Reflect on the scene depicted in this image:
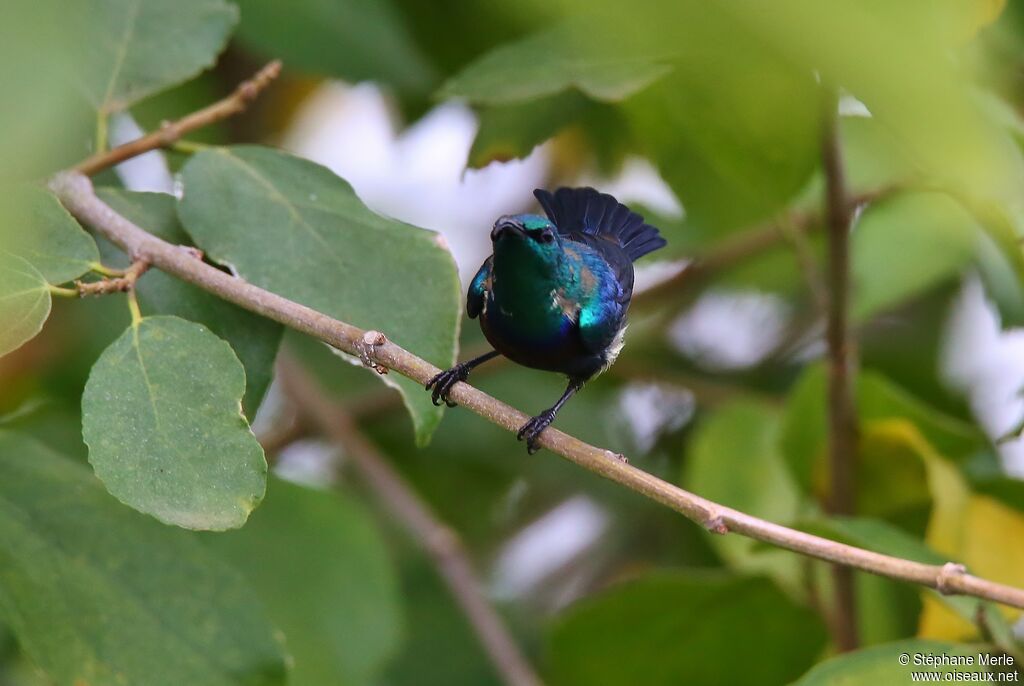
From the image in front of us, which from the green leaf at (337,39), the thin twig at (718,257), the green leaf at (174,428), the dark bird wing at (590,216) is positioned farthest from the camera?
the thin twig at (718,257)

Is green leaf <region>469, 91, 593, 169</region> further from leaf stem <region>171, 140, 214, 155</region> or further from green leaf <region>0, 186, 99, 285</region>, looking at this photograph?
green leaf <region>0, 186, 99, 285</region>

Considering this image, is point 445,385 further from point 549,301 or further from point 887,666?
point 887,666

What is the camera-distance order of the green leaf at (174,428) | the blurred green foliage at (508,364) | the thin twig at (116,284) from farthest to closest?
1. the thin twig at (116,284)
2. the green leaf at (174,428)
3. the blurred green foliage at (508,364)

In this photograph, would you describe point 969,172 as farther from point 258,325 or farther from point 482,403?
point 258,325

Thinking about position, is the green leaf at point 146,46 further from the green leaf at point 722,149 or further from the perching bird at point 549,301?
the green leaf at point 722,149

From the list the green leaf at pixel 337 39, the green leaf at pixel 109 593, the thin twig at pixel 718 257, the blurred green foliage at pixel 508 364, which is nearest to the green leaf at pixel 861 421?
the blurred green foliage at pixel 508 364

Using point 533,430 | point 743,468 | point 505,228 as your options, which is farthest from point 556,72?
point 743,468

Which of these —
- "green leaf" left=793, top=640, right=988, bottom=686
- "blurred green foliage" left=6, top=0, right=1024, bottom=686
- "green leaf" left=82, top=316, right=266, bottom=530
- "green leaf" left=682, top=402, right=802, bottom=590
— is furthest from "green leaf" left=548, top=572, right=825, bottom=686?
"green leaf" left=82, top=316, right=266, bottom=530
